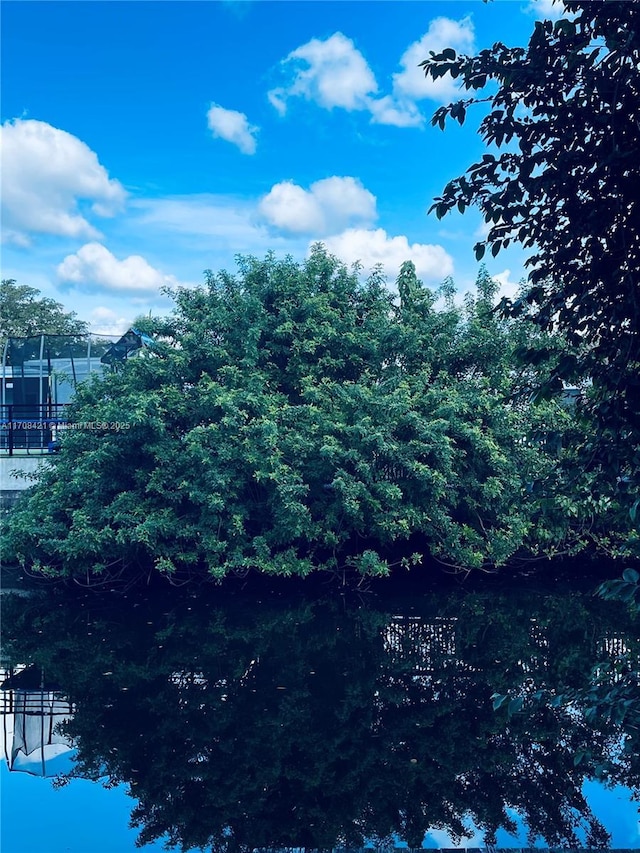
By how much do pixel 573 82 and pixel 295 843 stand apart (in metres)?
4.44

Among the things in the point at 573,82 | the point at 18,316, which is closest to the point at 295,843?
the point at 573,82

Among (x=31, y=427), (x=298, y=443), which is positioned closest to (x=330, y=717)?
(x=298, y=443)

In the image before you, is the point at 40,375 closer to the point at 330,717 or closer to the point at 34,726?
the point at 34,726

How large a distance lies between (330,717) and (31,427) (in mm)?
10118

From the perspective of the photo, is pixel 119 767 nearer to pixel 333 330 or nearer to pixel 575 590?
pixel 333 330

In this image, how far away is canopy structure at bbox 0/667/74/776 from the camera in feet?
18.7

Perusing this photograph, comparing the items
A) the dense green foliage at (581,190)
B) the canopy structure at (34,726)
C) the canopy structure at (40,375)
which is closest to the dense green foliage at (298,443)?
the canopy structure at (40,375)

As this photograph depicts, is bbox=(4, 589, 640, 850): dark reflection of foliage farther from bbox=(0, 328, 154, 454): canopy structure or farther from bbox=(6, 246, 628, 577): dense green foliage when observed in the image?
bbox=(0, 328, 154, 454): canopy structure

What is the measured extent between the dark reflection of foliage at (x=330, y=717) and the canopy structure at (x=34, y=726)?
0.17 meters

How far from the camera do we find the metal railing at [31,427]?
541 inches

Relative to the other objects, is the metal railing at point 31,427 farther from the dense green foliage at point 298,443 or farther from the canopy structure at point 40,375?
the dense green foliage at point 298,443

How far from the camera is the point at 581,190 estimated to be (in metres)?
2.65

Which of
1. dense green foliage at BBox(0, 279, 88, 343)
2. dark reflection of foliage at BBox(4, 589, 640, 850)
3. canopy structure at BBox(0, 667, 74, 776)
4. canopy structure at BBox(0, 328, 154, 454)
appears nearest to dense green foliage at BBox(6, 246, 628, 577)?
dark reflection of foliage at BBox(4, 589, 640, 850)

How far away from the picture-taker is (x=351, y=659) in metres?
7.79
